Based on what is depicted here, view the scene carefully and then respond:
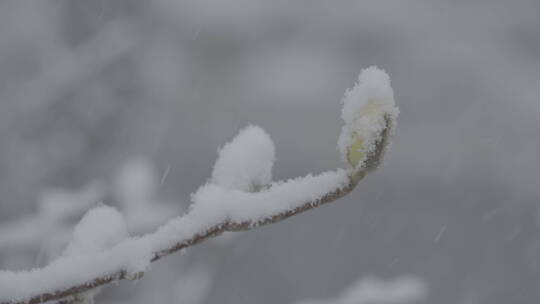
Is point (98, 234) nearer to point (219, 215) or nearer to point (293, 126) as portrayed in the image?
point (219, 215)

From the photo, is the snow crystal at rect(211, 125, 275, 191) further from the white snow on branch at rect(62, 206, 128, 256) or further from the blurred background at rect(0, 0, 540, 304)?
the blurred background at rect(0, 0, 540, 304)

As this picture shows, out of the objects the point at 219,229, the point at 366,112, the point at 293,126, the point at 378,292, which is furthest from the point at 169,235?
the point at 293,126

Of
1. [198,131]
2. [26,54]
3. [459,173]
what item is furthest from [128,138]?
[459,173]

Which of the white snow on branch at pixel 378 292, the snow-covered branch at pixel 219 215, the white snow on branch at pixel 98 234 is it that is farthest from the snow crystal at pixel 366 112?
the white snow on branch at pixel 378 292

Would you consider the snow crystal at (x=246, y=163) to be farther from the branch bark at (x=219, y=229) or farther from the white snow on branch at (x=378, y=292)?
the white snow on branch at (x=378, y=292)

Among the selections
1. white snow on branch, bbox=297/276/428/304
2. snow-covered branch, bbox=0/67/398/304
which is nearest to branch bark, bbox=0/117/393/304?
snow-covered branch, bbox=0/67/398/304

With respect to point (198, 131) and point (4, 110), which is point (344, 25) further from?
point (4, 110)
